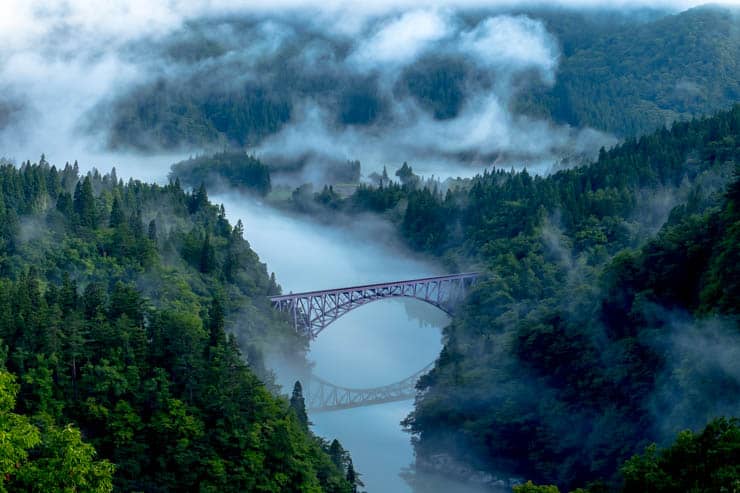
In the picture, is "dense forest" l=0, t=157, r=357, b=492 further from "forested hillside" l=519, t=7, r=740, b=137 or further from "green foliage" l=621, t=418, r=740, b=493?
"forested hillside" l=519, t=7, r=740, b=137

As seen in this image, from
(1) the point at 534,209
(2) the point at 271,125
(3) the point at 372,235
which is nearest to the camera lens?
(1) the point at 534,209

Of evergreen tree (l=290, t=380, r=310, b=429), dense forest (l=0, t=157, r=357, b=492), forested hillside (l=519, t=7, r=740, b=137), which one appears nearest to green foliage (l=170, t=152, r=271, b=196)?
forested hillside (l=519, t=7, r=740, b=137)

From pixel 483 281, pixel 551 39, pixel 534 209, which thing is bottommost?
pixel 483 281

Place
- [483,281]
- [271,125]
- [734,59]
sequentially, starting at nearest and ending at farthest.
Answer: [483,281] < [734,59] < [271,125]

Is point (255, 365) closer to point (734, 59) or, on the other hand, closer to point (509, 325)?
point (509, 325)

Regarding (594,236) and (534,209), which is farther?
(534,209)

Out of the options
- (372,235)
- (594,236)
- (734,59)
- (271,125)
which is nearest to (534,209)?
(594,236)

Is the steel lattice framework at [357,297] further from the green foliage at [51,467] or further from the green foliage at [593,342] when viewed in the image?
the green foliage at [51,467]

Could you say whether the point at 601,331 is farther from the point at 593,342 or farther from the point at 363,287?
the point at 363,287
